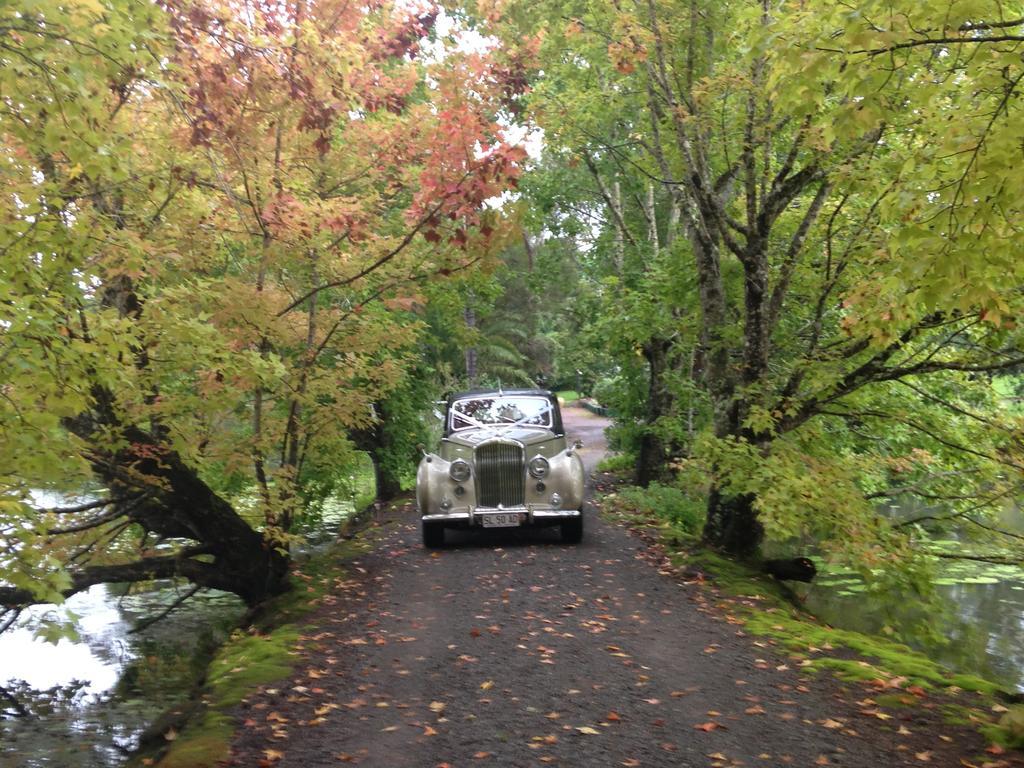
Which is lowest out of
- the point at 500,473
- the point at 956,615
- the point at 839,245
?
the point at 956,615

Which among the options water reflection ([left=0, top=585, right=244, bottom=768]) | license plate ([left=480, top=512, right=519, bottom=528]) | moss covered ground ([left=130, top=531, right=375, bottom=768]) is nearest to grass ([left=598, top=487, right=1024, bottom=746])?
license plate ([left=480, top=512, right=519, bottom=528])

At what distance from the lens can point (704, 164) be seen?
11.0 meters

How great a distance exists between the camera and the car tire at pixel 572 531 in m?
11.8

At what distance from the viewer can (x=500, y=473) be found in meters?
11.6

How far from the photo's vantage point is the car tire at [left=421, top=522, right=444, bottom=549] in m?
11.9

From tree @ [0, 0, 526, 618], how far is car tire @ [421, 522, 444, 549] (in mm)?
Answer: 1733

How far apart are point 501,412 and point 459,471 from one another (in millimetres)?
1359

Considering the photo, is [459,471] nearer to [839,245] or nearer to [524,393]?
[524,393]

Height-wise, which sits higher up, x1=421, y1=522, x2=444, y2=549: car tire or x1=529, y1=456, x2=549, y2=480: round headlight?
x1=529, y1=456, x2=549, y2=480: round headlight

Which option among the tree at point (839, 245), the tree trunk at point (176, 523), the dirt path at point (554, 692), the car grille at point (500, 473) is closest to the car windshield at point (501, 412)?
the car grille at point (500, 473)

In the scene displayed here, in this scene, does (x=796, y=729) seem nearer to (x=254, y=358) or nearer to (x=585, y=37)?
(x=254, y=358)

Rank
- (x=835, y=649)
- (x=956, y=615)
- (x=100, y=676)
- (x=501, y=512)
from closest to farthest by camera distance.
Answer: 1. (x=835, y=649)
2. (x=100, y=676)
3. (x=501, y=512)
4. (x=956, y=615)

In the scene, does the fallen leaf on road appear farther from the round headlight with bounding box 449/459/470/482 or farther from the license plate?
the round headlight with bounding box 449/459/470/482

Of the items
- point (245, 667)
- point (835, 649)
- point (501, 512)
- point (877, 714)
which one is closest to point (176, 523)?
point (245, 667)
